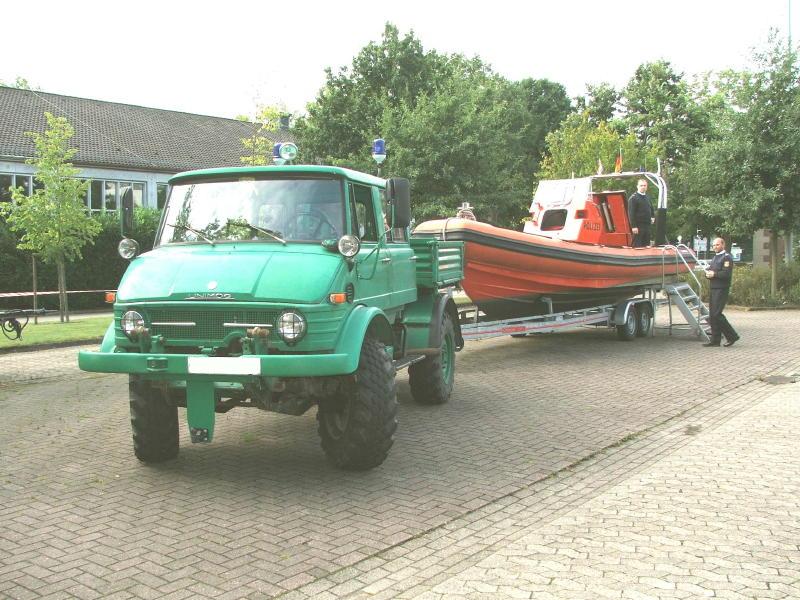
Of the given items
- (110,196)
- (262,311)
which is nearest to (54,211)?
(110,196)

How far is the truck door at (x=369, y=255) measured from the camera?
672 centimetres

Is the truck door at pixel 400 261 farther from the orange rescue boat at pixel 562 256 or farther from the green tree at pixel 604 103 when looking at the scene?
the green tree at pixel 604 103

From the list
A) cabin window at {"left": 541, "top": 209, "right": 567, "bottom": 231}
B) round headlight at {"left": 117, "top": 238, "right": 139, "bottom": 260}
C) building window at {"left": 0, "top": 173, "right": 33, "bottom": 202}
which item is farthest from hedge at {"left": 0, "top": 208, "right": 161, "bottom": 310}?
round headlight at {"left": 117, "top": 238, "right": 139, "bottom": 260}

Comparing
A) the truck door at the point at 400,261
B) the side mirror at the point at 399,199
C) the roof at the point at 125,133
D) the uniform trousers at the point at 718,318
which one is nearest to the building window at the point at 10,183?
the roof at the point at 125,133

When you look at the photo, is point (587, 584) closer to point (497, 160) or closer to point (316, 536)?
point (316, 536)

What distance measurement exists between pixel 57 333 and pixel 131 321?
12820 mm

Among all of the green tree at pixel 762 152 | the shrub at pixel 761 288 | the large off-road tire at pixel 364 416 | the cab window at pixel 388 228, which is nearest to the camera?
the large off-road tire at pixel 364 416

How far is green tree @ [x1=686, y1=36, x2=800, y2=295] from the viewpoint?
76.9 ft

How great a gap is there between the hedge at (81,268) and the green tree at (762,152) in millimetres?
17609

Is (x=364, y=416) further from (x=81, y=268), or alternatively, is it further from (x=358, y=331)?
(x=81, y=268)

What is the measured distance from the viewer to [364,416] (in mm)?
6004

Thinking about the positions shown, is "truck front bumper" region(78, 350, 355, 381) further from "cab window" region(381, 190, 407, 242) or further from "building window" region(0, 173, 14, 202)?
"building window" region(0, 173, 14, 202)

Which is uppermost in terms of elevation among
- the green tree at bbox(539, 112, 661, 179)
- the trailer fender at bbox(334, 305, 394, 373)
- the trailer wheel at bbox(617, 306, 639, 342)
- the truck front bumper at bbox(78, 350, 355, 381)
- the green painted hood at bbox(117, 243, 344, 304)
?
the green tree at bbox(539, 112, 661, 179)

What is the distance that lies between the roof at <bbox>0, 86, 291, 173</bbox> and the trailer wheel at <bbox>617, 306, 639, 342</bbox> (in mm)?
25470
